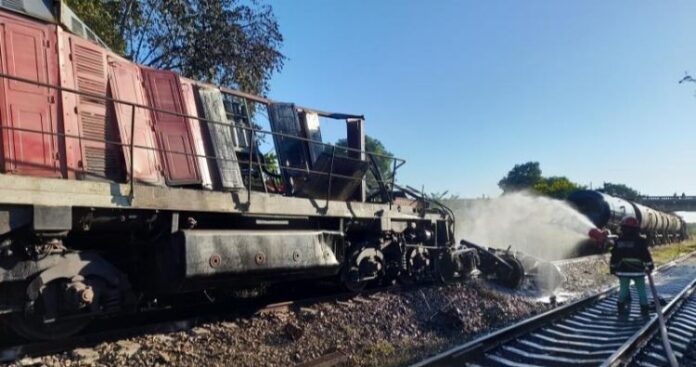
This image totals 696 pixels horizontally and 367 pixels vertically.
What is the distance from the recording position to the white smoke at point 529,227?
21672mm

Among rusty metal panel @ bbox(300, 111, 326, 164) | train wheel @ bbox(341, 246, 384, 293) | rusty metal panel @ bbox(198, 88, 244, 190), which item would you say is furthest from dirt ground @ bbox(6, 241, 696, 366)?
rusty metal panel @ bbox(300, 111, 326, 164)

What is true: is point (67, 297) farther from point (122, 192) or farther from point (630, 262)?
point (630, 262)

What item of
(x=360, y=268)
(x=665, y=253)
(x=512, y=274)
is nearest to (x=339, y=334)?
(x=360, y=268)

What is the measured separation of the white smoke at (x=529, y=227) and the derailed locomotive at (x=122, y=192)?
14.4m

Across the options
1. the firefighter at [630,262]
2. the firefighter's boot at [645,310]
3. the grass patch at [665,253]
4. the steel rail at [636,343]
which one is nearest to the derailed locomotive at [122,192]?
the steel rail at [636,343]

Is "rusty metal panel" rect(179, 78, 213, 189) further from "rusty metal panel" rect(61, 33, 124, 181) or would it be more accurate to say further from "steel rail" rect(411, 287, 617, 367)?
"steel rail" rect(411, 287, 617, 367)

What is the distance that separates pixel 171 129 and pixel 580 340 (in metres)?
5.93

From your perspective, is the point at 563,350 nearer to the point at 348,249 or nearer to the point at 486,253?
the point at 348,249

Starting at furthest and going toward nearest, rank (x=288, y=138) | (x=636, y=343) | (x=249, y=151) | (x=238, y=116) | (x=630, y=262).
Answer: (x=288, y=138) → (x=630, y=262) → (x=238, y=116) → (x=249, y=151) → (x=636, y=343)

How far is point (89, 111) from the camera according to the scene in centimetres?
575

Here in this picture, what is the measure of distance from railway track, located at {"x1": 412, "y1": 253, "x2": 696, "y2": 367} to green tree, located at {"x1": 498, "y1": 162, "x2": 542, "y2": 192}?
246ft

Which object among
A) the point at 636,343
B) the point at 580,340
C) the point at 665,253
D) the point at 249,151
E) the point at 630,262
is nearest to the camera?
the point at 636,343

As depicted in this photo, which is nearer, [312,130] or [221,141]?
[221,141]

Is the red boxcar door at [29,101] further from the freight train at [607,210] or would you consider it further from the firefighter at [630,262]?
the freight train at [607,210]
